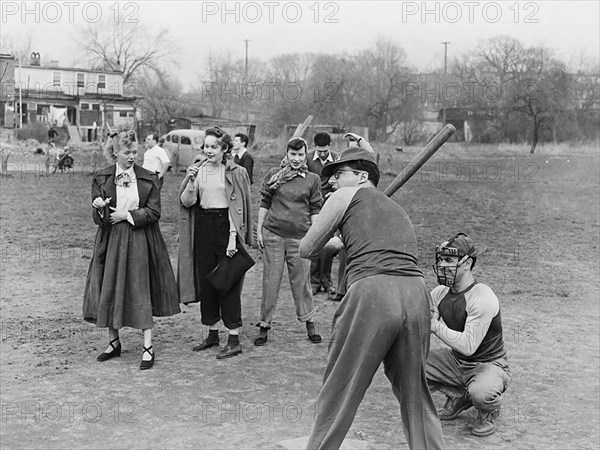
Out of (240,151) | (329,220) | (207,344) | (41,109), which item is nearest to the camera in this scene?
(329,220)

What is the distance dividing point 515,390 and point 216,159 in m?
3.19

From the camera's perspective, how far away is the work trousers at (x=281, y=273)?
7.41 meters

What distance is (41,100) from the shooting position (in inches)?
1833

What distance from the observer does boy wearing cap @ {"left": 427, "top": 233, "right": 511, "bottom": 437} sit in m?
5.47

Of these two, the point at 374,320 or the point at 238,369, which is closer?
the point at 374,320

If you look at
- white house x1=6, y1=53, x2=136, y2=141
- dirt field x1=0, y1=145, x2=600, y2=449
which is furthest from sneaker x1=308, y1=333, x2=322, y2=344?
white house x1=6, y1=53, x2=136, y2=141

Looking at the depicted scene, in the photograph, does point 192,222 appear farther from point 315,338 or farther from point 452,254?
point 452,254

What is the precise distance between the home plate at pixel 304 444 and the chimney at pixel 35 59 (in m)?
43.0

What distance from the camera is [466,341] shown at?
5.50 metres

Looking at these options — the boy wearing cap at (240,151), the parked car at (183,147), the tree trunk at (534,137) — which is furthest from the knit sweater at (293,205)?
the tree trunk at (534,137)

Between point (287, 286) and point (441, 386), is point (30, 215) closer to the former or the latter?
point (287, 286)

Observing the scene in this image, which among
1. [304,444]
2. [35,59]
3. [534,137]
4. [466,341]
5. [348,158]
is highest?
[35,59]

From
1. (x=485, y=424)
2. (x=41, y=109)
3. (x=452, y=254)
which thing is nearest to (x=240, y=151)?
(x=452, y=254)

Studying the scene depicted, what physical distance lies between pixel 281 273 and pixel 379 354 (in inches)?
134
